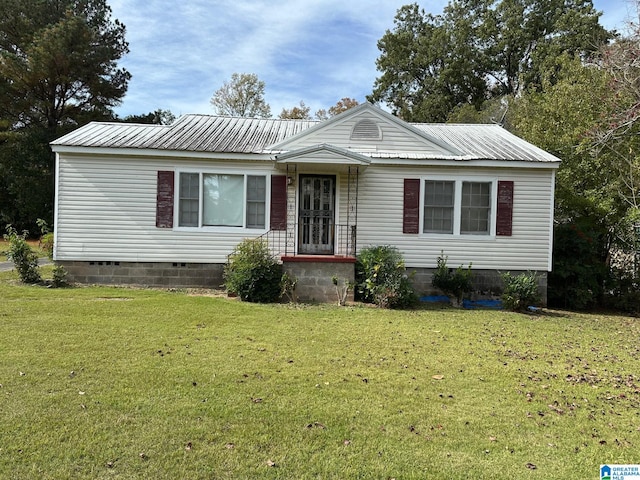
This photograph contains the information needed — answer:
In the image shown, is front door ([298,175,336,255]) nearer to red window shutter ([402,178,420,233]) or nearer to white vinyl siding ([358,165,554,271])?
white vinyl siding ([358,165,554,271])

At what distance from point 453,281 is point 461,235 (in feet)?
4.29

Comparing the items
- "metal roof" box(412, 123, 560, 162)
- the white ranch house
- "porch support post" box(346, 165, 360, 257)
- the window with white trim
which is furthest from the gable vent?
the window with white trim

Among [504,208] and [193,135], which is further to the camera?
[193,135]

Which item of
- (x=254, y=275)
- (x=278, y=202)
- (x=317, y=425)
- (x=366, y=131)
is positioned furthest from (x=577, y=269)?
(x=317, y=425)

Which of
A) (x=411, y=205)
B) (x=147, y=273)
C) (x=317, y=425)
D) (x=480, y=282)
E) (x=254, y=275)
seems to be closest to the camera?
(x=317, y=425)

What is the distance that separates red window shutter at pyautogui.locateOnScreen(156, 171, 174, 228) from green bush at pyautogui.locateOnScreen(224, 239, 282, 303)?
6.79 ft

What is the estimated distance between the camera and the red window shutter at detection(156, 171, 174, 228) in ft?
34.1

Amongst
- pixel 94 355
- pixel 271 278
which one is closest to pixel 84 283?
pixel 271 278

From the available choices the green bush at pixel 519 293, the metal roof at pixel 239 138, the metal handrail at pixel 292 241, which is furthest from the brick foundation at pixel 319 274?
the green bush at pixel 519 293

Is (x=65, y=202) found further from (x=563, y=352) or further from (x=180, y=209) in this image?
(x=563, y=352)

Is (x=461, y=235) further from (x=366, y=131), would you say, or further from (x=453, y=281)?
(x=366, y=131)

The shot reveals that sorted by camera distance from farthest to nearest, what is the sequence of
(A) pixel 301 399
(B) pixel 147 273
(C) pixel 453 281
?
(B) pixel 147 273
(C) pixel 453 281
(A) pixel 301 399

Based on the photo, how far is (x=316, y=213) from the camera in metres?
10.9

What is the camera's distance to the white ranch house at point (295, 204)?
1040 cm
